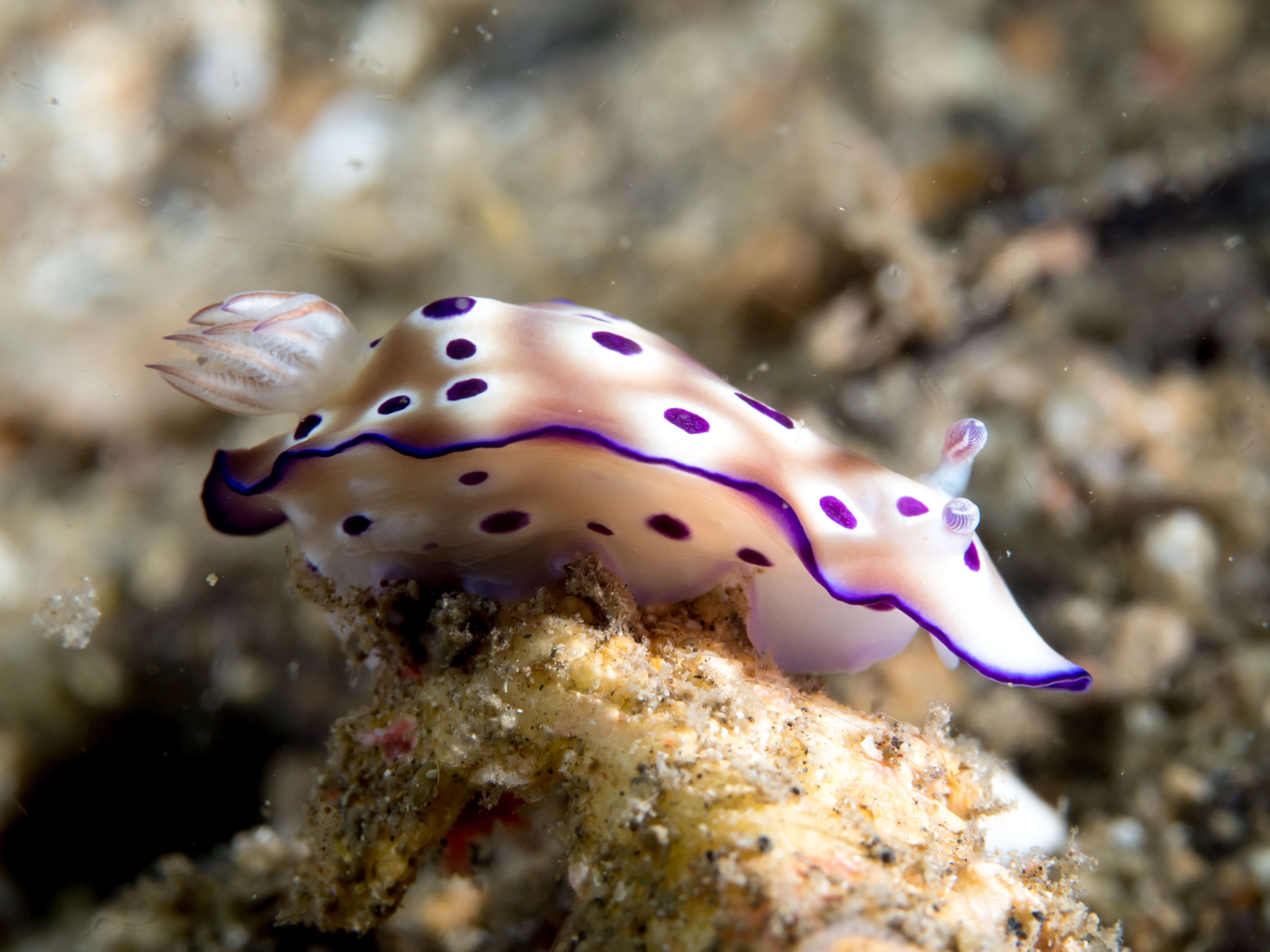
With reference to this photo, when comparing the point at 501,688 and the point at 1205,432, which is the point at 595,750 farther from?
the point at 1205,432

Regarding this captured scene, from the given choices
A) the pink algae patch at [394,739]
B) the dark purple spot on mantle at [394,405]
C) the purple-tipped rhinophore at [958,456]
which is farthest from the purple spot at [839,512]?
the pink algae patch at [394,739]

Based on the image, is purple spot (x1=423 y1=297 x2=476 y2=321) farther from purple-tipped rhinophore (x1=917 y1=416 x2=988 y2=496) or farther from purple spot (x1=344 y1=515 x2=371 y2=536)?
purple-tipped rhinophore (x1=917 y1=416 x2=988 y2=496)

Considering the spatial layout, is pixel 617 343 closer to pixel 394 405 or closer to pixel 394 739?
pixel 394 405

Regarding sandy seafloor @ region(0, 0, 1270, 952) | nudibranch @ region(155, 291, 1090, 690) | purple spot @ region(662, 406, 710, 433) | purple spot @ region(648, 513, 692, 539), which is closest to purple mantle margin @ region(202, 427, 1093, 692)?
nudibranch @ region(155, 291, 1090, 690)

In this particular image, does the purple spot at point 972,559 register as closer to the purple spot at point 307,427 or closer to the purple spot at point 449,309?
the purple spot at point 449,309

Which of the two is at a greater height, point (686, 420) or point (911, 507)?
point (686, 420)

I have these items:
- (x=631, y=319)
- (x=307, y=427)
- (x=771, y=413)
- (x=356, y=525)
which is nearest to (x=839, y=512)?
(x=771, y=413)
